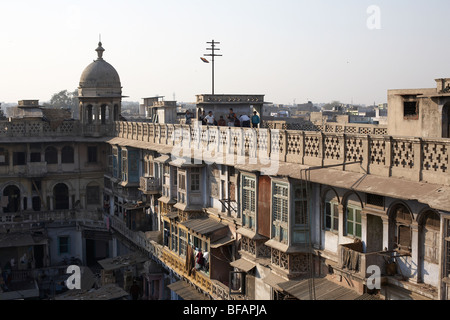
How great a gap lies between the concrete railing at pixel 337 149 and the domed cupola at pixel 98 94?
16.1 metres

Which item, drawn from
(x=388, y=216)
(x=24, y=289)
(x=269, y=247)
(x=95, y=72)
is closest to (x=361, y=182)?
(x=388, y=216)

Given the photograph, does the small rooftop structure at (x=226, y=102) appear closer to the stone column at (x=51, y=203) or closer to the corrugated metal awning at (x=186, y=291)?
the corrugated metal awning at (x=186, y=291)

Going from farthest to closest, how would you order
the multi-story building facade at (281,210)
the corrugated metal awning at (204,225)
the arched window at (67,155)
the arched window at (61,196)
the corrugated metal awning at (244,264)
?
the arched window at (61,196), the arched window at (67,155), the corrugated metal awning at (204,225), the corrugated metal awning at (244,264), the multi-story building facade at (281,210)

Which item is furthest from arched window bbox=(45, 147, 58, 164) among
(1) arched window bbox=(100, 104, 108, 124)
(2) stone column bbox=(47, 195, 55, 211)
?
(1) arched window bbox=(100, 104, 108, 124)

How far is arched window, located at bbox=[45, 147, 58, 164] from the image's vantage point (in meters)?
41.3

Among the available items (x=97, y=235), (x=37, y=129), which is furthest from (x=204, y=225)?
(x=37, y=129)

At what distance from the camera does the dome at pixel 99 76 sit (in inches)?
1639

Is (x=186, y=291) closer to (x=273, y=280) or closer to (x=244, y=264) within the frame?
(x=244, y=264)

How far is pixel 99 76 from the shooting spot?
41656 millimetres

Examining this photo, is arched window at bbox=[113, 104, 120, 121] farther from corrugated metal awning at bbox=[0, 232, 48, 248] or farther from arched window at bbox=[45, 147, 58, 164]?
corrugated metal awning at bbox=[0, 232, 48, 248]

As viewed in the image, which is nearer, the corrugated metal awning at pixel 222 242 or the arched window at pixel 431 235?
the arched window at pixel 431 235

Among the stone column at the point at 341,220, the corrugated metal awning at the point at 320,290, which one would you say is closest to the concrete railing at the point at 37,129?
the corrugated metal awning at the point at 320,290

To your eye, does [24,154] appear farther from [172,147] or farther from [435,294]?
[435,294]

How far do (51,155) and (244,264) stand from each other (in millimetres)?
23478
